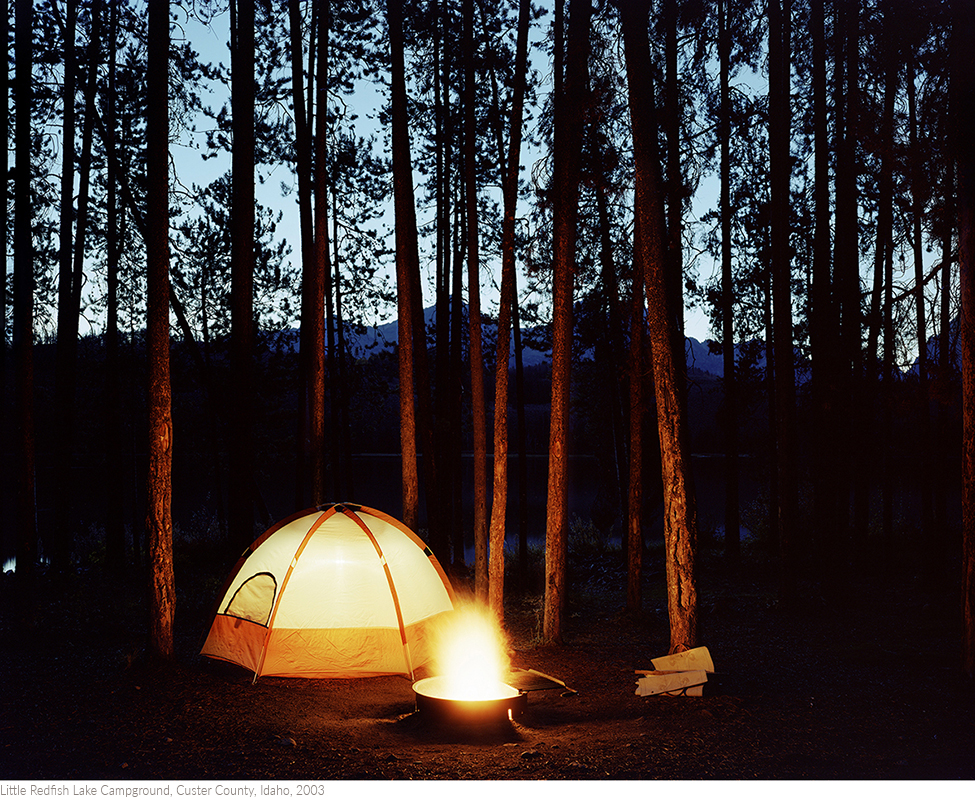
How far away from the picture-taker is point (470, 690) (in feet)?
21.5

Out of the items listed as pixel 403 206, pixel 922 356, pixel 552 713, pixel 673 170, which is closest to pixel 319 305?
pixel 403 206

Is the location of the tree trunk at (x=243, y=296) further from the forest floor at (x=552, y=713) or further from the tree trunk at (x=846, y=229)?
the tree trunk at (x=846, y=229)

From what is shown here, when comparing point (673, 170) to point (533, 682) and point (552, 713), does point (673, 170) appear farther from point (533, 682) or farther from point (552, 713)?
point (552, 713)

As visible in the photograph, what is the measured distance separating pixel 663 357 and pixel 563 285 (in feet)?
6.69

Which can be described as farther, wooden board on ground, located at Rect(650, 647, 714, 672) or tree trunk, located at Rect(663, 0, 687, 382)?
tree trunk, located at Rect(663, 0, 687, 382)

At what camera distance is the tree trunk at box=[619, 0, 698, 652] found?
25.6ft

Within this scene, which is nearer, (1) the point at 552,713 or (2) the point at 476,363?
A: (1) the point at 552,713

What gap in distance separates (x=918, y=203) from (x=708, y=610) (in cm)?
661

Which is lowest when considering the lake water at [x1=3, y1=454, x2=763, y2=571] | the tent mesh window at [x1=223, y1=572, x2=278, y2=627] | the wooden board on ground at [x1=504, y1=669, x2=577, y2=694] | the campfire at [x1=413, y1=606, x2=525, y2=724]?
the lake water at [x1=3, y1=454, x2=763, y2=571]

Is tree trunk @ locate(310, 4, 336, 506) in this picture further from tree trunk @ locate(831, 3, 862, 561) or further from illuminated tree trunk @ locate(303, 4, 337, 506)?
tree trunk @ locate(831, 3, 862, 561)

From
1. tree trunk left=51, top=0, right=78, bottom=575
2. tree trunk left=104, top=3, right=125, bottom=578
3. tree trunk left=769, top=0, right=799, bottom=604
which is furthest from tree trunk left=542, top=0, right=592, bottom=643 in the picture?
tree trunk left=104, top=3, right=125, bottom=578

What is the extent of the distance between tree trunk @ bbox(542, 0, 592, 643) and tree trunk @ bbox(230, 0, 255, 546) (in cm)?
547

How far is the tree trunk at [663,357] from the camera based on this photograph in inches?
308
